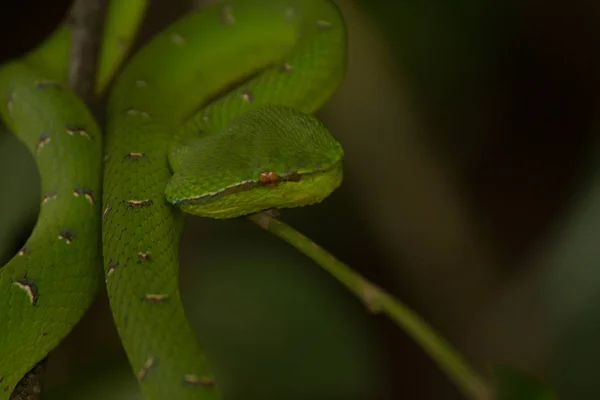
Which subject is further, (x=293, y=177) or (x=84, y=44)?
(x=84, y=44)

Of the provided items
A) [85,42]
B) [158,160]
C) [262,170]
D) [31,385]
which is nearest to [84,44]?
[85,42]

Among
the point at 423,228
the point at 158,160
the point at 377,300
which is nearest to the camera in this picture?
the point at 377,300

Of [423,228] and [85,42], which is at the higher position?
[85,42]

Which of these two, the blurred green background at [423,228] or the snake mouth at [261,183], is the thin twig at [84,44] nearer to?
the blurred green background at [423,228]

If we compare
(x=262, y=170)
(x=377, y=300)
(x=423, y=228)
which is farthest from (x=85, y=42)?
(x=423, y=228)

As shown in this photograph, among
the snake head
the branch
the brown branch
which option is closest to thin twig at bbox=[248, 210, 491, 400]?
the snake head

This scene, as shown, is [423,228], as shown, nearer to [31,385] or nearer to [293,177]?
[293,177]

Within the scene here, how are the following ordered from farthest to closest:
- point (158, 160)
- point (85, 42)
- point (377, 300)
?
point (85, 42) → point (158, 160) → point (377, 300)

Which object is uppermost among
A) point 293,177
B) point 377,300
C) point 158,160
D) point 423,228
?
point 293,177
